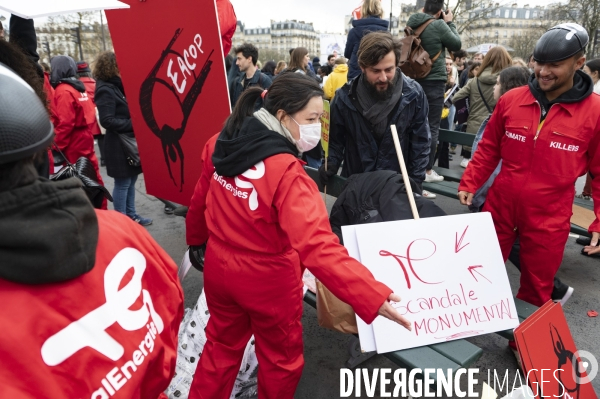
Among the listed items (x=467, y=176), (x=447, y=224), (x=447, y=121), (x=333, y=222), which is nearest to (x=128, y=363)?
(x=447, y=224)

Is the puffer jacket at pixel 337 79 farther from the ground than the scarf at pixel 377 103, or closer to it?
closer to it

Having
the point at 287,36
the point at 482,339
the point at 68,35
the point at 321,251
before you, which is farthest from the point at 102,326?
the point at 287,36

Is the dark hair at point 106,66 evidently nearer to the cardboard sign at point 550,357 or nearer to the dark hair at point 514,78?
the dark hair at point 514,78

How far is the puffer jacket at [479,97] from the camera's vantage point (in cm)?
586

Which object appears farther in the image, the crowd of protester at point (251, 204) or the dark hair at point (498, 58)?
the dark hair at point (498, 58)

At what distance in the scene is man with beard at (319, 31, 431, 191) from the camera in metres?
2.94

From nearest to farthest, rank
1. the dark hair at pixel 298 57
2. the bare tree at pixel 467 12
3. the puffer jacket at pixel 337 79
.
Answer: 1. the puffer jacket at pixel 337 79
2. the dark hair at pixel 298 57
3. the bare tree at pixel 467 12

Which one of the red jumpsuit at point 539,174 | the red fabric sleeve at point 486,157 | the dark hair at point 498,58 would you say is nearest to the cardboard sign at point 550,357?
the red jumpsuit at point 539,174

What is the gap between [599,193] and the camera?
2.54 metres

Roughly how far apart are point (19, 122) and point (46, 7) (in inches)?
48.5

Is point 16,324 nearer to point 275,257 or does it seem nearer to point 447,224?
point 275,257

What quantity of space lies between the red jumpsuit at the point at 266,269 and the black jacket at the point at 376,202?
719mm

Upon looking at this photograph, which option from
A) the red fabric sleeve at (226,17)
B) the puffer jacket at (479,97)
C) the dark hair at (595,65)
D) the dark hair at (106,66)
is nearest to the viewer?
the red fabric sleeve at (226,17)

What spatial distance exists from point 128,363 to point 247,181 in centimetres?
102
